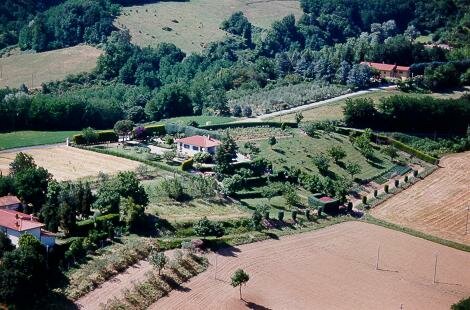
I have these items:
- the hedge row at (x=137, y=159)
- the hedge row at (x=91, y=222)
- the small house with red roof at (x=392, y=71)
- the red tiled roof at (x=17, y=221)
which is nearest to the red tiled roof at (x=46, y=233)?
the red tiled roof at (x=17, y=221)

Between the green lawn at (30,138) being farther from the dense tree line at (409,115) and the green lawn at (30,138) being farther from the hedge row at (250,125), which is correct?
the dense tree line at (409,115)

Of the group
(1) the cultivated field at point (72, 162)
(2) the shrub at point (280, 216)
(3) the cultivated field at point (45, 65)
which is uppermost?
(3) the cultivated field at point (45, 65)

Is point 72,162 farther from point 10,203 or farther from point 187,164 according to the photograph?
point 10,203

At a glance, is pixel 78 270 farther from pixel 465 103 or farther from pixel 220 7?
pixel 220 7

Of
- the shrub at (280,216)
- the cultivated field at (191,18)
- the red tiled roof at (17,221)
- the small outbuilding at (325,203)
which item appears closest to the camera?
the red tiled roof at (17,221)

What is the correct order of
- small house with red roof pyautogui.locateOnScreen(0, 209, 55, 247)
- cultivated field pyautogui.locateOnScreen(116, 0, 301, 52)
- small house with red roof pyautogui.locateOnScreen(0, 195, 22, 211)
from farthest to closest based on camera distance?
cultivated field pyautogui.locateOnScreen(116, 0, 301, 52) → small house with red roof pyautogui.locateOnScreen(0, 195, 22, 211) → small house with red roof pyautogui.locateOnScreen(0, 209, 55, 247)

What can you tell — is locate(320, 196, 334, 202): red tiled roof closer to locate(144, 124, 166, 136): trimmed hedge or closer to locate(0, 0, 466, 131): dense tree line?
locate(144, 124, 166, 136): trimmed hedge

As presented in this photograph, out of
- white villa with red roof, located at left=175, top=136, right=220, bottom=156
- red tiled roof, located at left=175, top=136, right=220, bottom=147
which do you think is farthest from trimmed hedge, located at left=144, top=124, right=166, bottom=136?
red tiled roof, located at left=175, top=136, right=220, bottom=147
